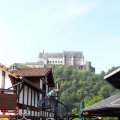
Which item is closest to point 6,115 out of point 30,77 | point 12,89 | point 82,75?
point 12,89

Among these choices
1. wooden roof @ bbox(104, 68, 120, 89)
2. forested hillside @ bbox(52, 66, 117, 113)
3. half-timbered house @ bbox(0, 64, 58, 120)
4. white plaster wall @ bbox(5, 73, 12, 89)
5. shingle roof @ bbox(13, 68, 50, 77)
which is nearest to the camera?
wooden roof @ bbox(104, 68, 120, 89)

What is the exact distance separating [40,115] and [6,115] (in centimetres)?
908

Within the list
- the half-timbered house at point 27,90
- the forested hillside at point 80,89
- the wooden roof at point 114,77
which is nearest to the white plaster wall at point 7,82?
the half-timbered house at point 27,90

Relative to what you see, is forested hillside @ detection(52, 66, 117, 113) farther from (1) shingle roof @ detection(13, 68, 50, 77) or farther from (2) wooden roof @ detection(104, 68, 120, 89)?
(2) wooden roof @ detection(104, 68, 120, 89)

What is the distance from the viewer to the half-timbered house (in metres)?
27.0

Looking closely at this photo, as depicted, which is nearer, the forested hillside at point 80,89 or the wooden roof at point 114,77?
the wooden roof at point 114,77

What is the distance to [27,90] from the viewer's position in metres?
30.4

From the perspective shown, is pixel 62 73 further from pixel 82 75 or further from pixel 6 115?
pixel 6 115

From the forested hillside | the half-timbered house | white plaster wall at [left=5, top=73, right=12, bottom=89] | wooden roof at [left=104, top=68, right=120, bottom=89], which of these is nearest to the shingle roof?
the half-timbered house

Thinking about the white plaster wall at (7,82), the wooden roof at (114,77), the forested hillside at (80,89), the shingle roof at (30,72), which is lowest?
the wooden roof at (114,77)

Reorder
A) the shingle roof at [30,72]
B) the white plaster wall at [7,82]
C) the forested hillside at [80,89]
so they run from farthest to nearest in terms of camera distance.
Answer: the forested hillside at [80,89] → the shingle roof at [30,72] → the white plaster wall at [7,82]

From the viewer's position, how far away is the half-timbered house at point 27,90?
2705 centimetres

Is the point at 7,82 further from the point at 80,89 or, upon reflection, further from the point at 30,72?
the point at 80,89

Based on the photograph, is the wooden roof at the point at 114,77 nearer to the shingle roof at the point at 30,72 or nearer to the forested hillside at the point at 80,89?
the shingle roof at the point at 30,72
